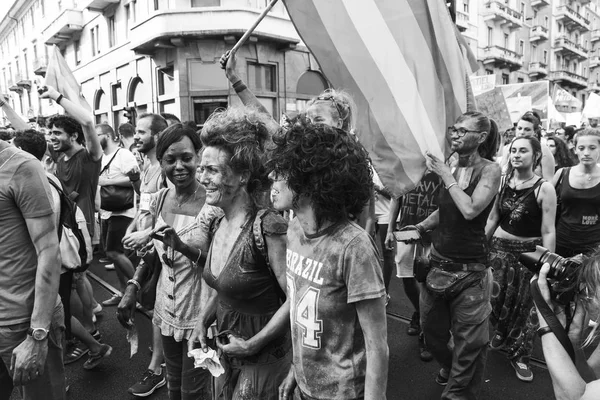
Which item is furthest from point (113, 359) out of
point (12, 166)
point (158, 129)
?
point (12, 166)

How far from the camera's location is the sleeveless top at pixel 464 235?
2801 millimetres

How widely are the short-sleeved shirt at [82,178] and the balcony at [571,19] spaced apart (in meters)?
44.4

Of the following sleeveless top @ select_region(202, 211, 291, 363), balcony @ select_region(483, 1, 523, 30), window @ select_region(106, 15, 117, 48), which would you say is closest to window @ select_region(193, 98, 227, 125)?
window @ select_region(106, 15, 117, 48)

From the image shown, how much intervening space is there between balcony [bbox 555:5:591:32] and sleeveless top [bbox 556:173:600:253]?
4259 centimetres

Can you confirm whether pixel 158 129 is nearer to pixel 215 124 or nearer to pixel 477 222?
pixel 215 124

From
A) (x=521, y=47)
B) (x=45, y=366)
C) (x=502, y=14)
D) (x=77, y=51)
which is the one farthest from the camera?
(x=521, y=47)

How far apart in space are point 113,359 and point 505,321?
3.41 meters

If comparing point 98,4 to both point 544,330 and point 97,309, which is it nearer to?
point 97,309

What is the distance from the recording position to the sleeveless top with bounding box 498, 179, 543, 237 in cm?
347

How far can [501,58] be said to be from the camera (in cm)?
2914

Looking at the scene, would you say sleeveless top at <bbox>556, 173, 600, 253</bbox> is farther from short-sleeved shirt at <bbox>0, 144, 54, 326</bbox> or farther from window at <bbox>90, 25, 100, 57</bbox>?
window at <bbox>90, 25, 100, 57</bbox>

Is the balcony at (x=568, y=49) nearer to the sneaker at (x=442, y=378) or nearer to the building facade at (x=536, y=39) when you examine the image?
the building facade at (x=536, y=39)

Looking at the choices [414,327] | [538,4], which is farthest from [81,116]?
[538,4]

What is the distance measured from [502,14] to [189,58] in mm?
23098
